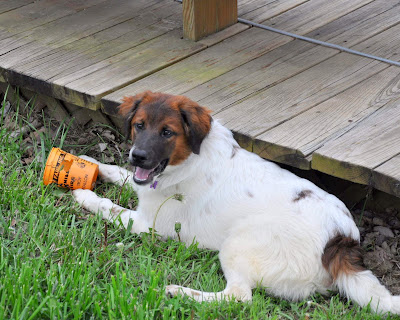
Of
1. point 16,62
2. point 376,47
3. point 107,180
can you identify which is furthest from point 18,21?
point 376,47

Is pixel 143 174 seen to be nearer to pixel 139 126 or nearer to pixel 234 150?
pixel 139 126

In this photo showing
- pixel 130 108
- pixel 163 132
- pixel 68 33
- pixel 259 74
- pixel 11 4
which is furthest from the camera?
pixel 11 4

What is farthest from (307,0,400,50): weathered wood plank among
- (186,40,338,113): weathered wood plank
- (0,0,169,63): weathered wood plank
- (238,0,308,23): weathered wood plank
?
(0,0,169,63): weathered wood plank

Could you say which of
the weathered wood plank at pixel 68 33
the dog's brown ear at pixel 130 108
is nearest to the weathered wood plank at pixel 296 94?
the dog's brown ear at pixel 130 108

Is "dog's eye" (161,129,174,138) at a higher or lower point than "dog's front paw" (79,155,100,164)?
higher

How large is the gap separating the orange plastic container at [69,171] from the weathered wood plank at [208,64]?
1.43 ft

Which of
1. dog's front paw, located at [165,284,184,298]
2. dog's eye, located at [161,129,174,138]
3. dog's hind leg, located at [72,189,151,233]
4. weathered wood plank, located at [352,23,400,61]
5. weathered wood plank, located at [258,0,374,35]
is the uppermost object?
dog's eye, located at [161,129,174,138]

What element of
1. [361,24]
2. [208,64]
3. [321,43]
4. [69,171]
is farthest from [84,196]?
[361,24]

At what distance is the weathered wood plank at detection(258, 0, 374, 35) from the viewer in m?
5.84

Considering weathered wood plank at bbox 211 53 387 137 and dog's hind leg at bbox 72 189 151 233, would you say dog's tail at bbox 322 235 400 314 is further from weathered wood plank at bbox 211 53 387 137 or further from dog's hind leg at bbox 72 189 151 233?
dog's hind leg at bbox 72 189 151 233

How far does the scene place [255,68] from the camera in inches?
203

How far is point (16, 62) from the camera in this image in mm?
5320

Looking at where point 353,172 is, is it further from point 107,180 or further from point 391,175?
point 107,180

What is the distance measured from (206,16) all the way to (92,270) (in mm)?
2678
